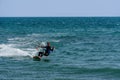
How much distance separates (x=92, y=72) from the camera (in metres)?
28.8

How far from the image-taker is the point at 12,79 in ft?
84.7

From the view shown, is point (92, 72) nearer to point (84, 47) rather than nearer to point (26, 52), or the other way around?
point (26, 52)

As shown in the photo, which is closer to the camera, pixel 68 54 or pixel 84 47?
pixel 68 54

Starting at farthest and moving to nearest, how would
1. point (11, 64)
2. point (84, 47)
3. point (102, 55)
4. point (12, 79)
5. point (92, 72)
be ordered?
point (84, 47) → point (102, 55) → point (11, 64) → point (92, 72) → point (12, 79)

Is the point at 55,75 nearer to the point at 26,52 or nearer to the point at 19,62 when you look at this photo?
the point at 19,62

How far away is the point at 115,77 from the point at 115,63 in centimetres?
560

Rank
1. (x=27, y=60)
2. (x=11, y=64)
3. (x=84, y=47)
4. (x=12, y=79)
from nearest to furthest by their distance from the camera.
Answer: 1. (x=12, y=79)
2. (x=11, y=64)
3. (x=27, y=60)
4. (x=84, y=47)

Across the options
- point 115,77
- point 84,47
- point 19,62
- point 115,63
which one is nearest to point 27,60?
point 19,62

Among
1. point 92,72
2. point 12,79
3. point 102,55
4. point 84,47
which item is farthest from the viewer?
point 84,47

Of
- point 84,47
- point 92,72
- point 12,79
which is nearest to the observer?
point 12,79

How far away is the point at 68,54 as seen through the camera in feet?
128

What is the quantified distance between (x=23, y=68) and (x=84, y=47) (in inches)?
622

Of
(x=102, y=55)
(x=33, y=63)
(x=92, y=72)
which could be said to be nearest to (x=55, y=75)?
(x=92, y=72)

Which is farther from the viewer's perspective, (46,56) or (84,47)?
(84,47)
